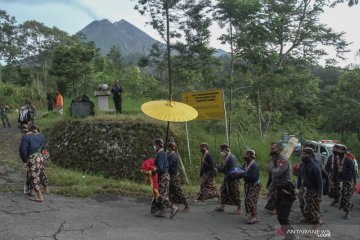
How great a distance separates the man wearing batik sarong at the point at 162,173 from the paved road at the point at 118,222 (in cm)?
33

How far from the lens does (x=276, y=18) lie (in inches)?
744

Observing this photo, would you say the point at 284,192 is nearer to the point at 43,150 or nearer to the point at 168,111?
the point at 168,111

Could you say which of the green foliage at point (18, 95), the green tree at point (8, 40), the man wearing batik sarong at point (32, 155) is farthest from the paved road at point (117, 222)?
the green tree at point (8, 40)

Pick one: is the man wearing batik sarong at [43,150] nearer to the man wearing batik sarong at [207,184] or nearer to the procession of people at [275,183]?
the procession of people at [275,183]

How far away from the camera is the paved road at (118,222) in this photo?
24.6 feet

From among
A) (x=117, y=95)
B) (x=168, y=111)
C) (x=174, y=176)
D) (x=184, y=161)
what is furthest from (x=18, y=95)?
(x=168, y=111)

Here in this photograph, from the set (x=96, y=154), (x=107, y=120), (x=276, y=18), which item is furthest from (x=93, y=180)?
(x=276, y=18)

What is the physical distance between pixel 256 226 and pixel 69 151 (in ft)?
24.0

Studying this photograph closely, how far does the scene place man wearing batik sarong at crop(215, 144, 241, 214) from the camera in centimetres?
977

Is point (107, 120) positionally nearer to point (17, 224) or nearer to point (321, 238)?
point (17, 224)

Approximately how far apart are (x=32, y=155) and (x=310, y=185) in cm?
580

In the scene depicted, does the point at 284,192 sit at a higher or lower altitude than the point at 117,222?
higher

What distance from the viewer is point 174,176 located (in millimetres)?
9430

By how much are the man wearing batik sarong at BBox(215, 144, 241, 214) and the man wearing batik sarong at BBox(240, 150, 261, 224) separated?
59 centimetres
